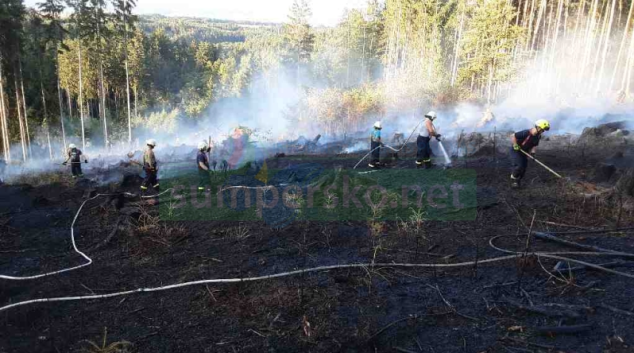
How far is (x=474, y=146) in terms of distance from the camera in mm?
14969

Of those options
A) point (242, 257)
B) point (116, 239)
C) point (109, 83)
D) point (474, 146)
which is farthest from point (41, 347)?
point (109, 83)

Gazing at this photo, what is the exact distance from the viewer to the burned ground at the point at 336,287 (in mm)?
3939

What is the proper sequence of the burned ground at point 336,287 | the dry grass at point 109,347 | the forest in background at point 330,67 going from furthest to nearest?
the forest in background at point 330,67 → the burned ground at point 336,287 → the dry grass at point 109,347

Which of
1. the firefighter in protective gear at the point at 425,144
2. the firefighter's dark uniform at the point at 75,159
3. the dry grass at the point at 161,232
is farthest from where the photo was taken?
the firefighter's dark uniform at the point at 75,159

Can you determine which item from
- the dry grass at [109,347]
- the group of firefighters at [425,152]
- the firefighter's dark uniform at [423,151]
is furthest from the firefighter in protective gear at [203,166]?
the dry grass at [109,347]

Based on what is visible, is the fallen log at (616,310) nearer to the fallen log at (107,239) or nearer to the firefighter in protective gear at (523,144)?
the firefighter in protective gear at (523,144)

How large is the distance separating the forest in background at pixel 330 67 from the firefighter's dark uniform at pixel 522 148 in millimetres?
20213

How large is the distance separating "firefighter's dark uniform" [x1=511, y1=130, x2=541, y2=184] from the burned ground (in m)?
0.57

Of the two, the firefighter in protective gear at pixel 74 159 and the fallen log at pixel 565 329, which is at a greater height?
the fallen log at pixel 565 329

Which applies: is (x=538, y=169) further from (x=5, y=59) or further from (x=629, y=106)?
(x=5, y=59)

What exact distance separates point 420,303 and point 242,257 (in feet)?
9.62

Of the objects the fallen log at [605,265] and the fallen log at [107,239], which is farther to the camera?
the fallen log at [107,239]

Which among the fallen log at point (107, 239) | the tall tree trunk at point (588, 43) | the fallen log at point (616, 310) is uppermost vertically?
the tall tree trunk at point (588, 43)

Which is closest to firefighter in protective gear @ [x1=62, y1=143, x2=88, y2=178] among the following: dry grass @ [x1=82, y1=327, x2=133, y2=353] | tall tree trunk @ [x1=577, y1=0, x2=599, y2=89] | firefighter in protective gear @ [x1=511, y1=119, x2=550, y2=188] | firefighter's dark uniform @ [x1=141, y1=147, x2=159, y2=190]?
firefighter's dark uniform @ [x1=141, y1=147, x2=159, y2=190]
